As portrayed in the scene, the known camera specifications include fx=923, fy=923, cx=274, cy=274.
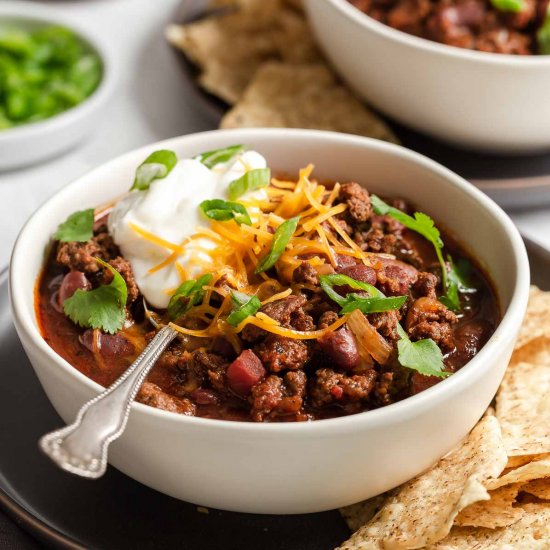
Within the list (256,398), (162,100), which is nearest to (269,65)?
(162,100)

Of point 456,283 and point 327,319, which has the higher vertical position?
point 327,319

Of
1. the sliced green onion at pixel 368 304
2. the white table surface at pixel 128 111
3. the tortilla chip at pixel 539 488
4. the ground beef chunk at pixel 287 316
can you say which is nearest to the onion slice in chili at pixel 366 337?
the sliced green onion at pixel 368 304

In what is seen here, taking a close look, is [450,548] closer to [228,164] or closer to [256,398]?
[256,398]

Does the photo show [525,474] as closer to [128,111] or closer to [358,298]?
[358,298]

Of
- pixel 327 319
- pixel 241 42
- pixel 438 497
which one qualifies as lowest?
pixel 438 497

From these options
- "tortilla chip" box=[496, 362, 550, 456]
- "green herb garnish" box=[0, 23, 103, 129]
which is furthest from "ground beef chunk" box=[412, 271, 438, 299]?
"green herb garnish" box=[0, 23, 103, 129]

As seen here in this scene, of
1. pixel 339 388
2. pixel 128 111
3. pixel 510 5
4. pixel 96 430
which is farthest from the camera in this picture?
pixel 128 111

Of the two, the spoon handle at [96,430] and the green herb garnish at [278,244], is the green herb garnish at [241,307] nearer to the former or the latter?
the green herb garnish at [278,244]

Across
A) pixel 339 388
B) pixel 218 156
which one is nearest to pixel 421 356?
pixel 339 388
